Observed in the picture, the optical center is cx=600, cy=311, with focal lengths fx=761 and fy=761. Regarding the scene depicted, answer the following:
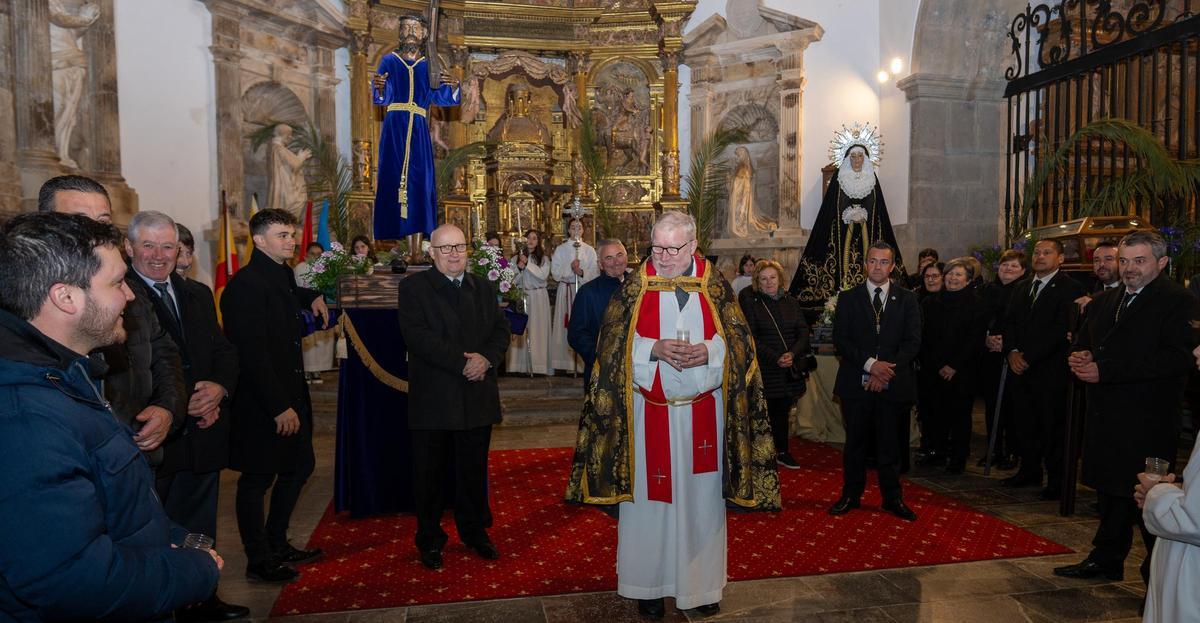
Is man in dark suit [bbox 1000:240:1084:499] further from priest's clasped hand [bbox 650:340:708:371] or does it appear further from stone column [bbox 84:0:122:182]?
stone column [bbox 84:0:122:182]

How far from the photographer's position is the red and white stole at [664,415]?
344 centimetres

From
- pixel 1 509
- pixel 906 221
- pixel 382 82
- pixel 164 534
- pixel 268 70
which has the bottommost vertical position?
pixel 164 534

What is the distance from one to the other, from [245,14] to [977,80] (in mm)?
10538

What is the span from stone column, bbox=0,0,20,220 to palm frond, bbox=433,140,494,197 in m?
5.99

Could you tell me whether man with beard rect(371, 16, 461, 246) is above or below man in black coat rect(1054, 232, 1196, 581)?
above

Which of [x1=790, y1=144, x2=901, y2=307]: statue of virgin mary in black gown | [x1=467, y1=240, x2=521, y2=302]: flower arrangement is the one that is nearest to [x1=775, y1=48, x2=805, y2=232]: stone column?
[x1=790, y1=144, x2=901, y2=307]: statue of virgin mary in black gown

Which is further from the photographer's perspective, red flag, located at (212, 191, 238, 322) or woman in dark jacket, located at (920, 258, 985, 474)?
red flag, located at (212, 191, 238, 322)

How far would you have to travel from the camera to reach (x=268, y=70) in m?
11.6

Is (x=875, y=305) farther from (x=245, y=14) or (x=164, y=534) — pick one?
(x=245, y=14)

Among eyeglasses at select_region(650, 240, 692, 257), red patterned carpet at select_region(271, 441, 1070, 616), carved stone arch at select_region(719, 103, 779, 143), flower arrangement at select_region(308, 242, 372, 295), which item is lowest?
red patterned carpet at select_region(271, 441, 1070, 616)

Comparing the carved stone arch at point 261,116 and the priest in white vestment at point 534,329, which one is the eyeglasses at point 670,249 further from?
the carved stone arch at point 261,116

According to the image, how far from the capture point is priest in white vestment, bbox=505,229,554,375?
10.1 metres

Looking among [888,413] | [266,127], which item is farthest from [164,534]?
[266,127]

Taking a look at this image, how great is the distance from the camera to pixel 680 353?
3.33 meters
